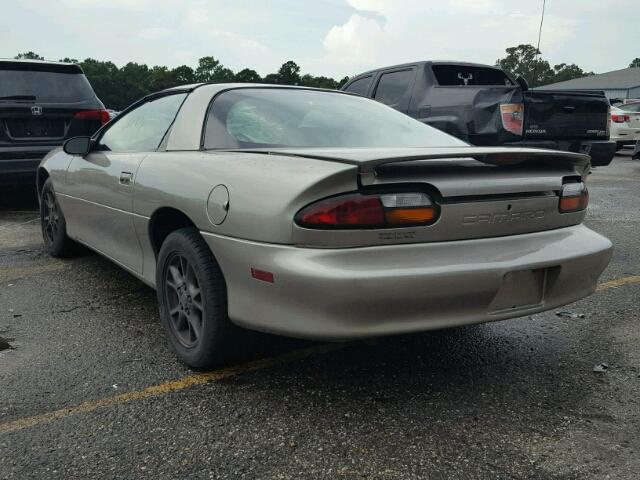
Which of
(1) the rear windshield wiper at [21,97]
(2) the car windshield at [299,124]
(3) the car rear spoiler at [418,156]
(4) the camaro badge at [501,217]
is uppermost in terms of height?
(1) the rear windshield wiper at [21,97]

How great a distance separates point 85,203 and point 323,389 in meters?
2.41

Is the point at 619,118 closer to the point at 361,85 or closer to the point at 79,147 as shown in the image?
the point at 361,85

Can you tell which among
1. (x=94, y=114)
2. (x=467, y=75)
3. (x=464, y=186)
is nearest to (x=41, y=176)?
(x=94, y=114)

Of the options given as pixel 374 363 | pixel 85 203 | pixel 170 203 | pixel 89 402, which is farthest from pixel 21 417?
pixel 85 203

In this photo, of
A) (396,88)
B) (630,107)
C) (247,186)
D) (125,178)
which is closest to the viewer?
(247,186)

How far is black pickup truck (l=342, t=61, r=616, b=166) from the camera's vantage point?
21.6 feet

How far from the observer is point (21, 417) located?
8.27 feet

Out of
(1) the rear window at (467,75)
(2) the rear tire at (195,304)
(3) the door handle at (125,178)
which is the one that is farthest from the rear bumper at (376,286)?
(1) the rear window at (467,75)

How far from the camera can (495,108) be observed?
6578mm

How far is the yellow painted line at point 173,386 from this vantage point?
8.16ft

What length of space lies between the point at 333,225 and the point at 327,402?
2.67ft

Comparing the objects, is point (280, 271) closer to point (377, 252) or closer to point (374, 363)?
point (377, 252)

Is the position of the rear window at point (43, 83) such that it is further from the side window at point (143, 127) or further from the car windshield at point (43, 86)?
the side window at point (143, 127)

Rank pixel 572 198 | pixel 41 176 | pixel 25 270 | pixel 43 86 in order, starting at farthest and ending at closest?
pixel 43 86 < pixel 41 176 < pixel 25 270 < pixel 572 198
